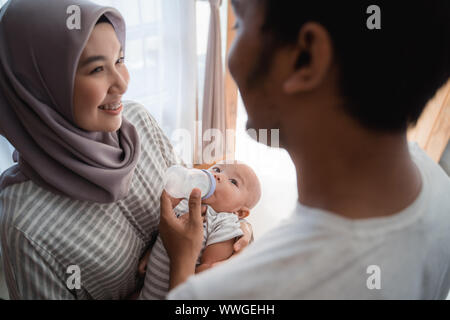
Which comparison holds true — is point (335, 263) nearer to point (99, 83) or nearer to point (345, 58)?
point (345, 58)

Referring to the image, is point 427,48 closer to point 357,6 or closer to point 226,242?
point 357,6

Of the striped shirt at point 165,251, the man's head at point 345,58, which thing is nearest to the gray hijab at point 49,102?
the striped shirt at point 165,251

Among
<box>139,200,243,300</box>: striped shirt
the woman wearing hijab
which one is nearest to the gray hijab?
the woman wearing hijab

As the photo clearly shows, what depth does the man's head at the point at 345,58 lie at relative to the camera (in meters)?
0.40

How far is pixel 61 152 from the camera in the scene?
0.83 m

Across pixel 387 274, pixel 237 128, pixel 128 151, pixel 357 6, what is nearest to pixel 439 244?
pixel 387 274

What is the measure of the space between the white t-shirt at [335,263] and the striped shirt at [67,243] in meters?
0.53

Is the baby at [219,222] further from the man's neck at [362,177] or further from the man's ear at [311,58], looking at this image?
the man's ear at [311,58]

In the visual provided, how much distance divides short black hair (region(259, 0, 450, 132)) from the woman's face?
567mm

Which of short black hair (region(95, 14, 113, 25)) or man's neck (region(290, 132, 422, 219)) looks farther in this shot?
short black hair (region(95, 14, 113, 25))

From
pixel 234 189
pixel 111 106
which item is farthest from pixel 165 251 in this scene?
pixel 111 106

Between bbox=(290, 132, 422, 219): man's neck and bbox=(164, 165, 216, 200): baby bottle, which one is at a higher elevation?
bbox=(290, 132, 422, 219): man's neck

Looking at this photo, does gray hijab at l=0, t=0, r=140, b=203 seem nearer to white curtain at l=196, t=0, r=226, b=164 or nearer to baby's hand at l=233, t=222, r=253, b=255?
baby's hand at l=233, t=222, r=253, b=255

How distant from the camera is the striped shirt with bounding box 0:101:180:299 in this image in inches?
30.4
